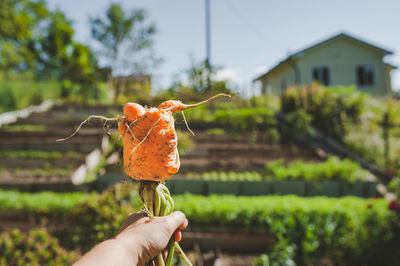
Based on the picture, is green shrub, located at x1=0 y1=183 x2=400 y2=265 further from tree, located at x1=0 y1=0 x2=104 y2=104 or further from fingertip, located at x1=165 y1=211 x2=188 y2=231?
tree, located at x1=0 y1=0 x2=104 y2=104

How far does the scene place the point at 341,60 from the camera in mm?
19594

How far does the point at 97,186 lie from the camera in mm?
6434

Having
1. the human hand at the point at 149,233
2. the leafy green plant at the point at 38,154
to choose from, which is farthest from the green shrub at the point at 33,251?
the leafy green plant at the point at 38,154

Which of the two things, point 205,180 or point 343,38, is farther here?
point 343,38

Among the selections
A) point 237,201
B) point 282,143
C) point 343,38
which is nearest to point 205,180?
point 237,201

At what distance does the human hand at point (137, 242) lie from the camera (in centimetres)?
86

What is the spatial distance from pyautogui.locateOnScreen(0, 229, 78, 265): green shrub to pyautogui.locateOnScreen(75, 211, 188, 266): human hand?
92.1 inches

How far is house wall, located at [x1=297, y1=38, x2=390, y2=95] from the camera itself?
63.7 ft

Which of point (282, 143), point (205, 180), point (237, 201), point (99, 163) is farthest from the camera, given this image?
point (282, 143)

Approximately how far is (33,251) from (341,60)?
21.9 m

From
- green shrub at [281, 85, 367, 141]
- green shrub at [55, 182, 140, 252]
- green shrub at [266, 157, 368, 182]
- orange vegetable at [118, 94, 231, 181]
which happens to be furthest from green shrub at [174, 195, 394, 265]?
green shrub at [281, 85, 367, 141]

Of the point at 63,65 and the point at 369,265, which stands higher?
the point at 63,65

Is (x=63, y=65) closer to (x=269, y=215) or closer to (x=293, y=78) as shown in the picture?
(x=293, y=78)

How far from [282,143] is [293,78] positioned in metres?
12.1
